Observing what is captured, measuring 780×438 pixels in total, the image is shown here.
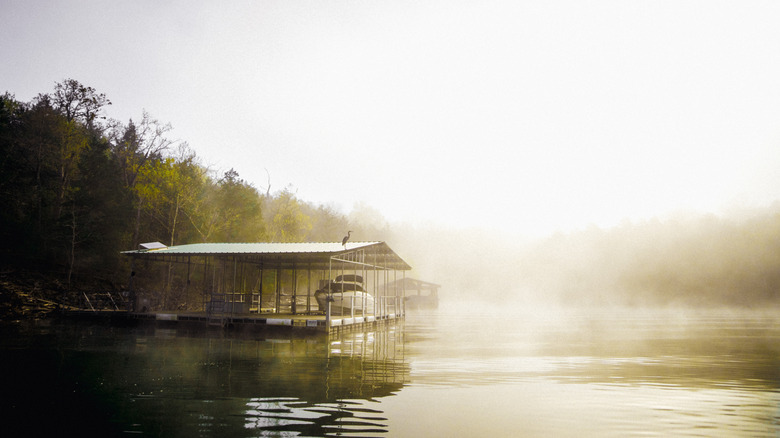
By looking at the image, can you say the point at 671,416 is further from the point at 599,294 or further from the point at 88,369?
the point at 599,294

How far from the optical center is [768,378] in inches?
488

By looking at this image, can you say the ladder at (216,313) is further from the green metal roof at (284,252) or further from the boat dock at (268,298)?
the green metal roof at (284,252)

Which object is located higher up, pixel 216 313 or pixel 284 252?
pixel 284 252

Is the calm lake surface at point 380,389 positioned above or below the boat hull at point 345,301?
below

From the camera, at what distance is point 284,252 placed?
22234mm

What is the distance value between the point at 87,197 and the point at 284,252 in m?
21.9

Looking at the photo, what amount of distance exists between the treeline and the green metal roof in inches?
403

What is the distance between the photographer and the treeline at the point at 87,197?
34812 mm

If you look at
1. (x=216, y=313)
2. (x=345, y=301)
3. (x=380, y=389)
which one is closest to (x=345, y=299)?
(x=345, y=301)

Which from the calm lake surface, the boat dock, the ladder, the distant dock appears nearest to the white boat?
the boat dock

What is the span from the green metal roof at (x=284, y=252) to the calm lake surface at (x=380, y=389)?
4425 millimetres

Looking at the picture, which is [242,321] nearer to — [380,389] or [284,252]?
[284,252]

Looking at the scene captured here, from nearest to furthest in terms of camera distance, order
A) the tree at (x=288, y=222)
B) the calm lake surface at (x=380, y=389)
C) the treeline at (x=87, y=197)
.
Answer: the calm lake surface at (x=380, y=389)
the treeline at (x=87, y=197)
the tree at (x=288, y=222)

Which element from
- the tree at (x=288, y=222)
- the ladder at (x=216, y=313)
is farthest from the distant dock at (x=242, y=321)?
the tree at (x=288, y=222)
